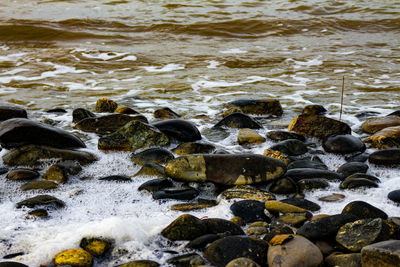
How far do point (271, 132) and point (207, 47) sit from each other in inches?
219

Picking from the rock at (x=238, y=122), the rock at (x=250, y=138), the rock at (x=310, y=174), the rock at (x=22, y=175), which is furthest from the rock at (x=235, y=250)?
the rock at (x=238, y=122)

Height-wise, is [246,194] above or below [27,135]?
below

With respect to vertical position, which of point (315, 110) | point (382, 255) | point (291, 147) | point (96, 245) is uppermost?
point (382, 255)

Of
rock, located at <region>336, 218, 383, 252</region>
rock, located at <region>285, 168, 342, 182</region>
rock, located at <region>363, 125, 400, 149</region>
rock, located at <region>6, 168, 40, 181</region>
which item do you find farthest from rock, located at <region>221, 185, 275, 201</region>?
rock, located at <region>363, 125, 400, 149</region>

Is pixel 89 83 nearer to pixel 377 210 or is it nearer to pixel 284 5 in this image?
pixel 377 210

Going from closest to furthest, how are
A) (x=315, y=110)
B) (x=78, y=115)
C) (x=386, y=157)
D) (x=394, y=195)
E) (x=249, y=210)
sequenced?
(x=249, y=210), (x=394, y=195), (x=386, y=157), (x=78, y=115), (x=315, y=110)

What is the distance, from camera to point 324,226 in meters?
1.90

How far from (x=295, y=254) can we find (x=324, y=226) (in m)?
0.30

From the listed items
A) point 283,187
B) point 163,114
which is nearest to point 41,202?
point 283,187

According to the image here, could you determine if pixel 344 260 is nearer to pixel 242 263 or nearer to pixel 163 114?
pixel 242 263

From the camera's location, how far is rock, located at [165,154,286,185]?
2.57 meters

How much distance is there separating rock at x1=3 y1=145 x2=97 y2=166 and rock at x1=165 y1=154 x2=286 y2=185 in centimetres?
81

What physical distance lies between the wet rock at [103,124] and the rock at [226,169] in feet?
4.44

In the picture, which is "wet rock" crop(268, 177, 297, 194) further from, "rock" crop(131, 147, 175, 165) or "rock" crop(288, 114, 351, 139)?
"rock" crop(288, 114, 351, 139)
